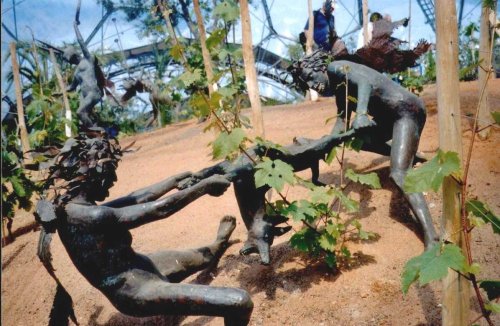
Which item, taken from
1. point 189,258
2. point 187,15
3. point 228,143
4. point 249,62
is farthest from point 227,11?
point 187,15

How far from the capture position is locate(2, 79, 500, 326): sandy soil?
2.69 meters

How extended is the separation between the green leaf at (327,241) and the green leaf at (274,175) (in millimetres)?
603

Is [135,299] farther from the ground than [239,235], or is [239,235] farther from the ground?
[135,299]

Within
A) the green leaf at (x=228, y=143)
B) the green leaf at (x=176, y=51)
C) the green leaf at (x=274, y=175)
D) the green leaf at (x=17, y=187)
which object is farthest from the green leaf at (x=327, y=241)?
the green leaf at (x=17, y=187)

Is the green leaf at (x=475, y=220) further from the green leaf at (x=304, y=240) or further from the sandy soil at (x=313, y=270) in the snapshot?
the green leaf at (x=304, y=240)

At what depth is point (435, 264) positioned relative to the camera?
1.48 m

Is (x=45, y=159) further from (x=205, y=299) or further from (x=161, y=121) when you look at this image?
(x=161, y=121)

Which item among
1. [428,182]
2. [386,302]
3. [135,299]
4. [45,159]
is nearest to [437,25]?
[428,182]

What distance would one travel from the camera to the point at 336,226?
9.43ft

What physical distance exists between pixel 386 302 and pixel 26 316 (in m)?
3.48

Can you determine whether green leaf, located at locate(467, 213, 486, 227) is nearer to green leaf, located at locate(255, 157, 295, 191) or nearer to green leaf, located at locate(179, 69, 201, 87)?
green leaf, located at locate(255, 157, 295, 191)

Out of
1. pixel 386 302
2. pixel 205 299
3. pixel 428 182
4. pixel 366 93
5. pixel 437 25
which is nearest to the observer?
pixel 428 182

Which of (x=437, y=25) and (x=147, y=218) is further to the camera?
(x=147, y=218)

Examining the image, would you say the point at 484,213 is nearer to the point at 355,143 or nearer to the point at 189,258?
the point at 355,143
